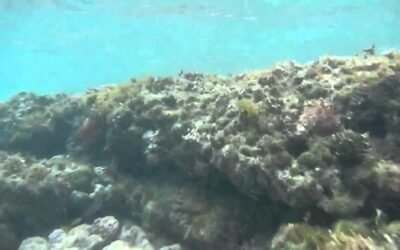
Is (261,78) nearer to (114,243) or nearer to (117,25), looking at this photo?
(114,243)

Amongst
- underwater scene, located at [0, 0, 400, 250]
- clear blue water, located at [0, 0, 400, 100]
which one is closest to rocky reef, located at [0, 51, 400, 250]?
underwater scene, located at [0, 0, 400, 250]

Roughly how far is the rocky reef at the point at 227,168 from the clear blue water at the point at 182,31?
11.0m

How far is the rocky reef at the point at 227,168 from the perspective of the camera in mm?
5379

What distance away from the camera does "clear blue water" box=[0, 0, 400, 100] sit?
3569 centimetres

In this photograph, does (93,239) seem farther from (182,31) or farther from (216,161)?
(182,31)

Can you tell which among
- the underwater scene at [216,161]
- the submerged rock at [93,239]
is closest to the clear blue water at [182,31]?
the underwater scene at [216,161]

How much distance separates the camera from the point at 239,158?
6.25 m

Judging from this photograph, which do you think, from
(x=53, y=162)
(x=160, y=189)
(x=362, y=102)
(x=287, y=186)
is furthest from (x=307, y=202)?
(x=53, y=162)

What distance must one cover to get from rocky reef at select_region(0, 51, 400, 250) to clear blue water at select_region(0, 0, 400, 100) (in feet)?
36.2

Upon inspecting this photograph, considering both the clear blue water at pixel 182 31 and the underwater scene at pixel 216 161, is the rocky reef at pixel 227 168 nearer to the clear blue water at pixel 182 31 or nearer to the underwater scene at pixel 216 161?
the underwater scene at pixel 216 161

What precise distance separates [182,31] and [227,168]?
4189 centimetres

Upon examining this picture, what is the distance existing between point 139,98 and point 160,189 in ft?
6.87

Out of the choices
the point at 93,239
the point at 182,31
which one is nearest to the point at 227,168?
the point at 93,239

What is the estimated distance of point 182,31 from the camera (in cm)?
4697
